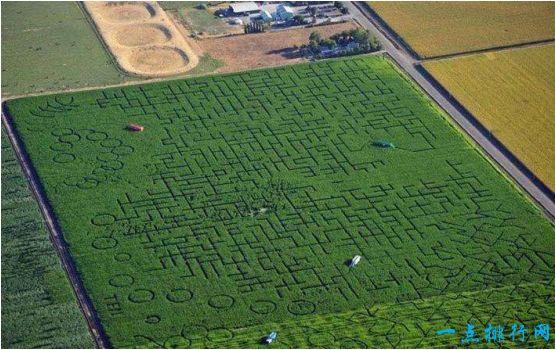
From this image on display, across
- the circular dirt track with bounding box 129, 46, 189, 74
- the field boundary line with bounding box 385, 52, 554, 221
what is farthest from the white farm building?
the field boundary line with bounding box 385, 52, 554, 221

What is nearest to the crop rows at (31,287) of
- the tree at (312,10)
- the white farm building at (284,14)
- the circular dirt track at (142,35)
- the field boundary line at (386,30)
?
the circular dirt track at (142,35)

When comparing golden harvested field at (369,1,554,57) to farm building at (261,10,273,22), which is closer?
golden harvested field at (369,1,554,57)

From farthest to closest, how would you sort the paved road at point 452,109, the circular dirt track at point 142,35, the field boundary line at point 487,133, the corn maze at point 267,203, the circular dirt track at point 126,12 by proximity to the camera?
1. the circular dirt track at point 126,12
2. the circular dirt track at point 142,35
3. the field boundary line at point 487,133
4. the paved road at point 452,109
5. the corn maze at point 267,203

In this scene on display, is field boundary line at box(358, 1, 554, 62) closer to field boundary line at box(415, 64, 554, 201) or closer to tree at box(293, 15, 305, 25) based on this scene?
field boundary line at box(415, 64, 554, 201)

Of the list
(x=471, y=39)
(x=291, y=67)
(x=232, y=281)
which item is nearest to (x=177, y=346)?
(x=232, y=281)

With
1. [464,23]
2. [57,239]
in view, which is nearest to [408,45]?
[464,23]

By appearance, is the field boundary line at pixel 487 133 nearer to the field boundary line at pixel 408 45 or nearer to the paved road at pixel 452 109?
the paved road at pixel 452 109
